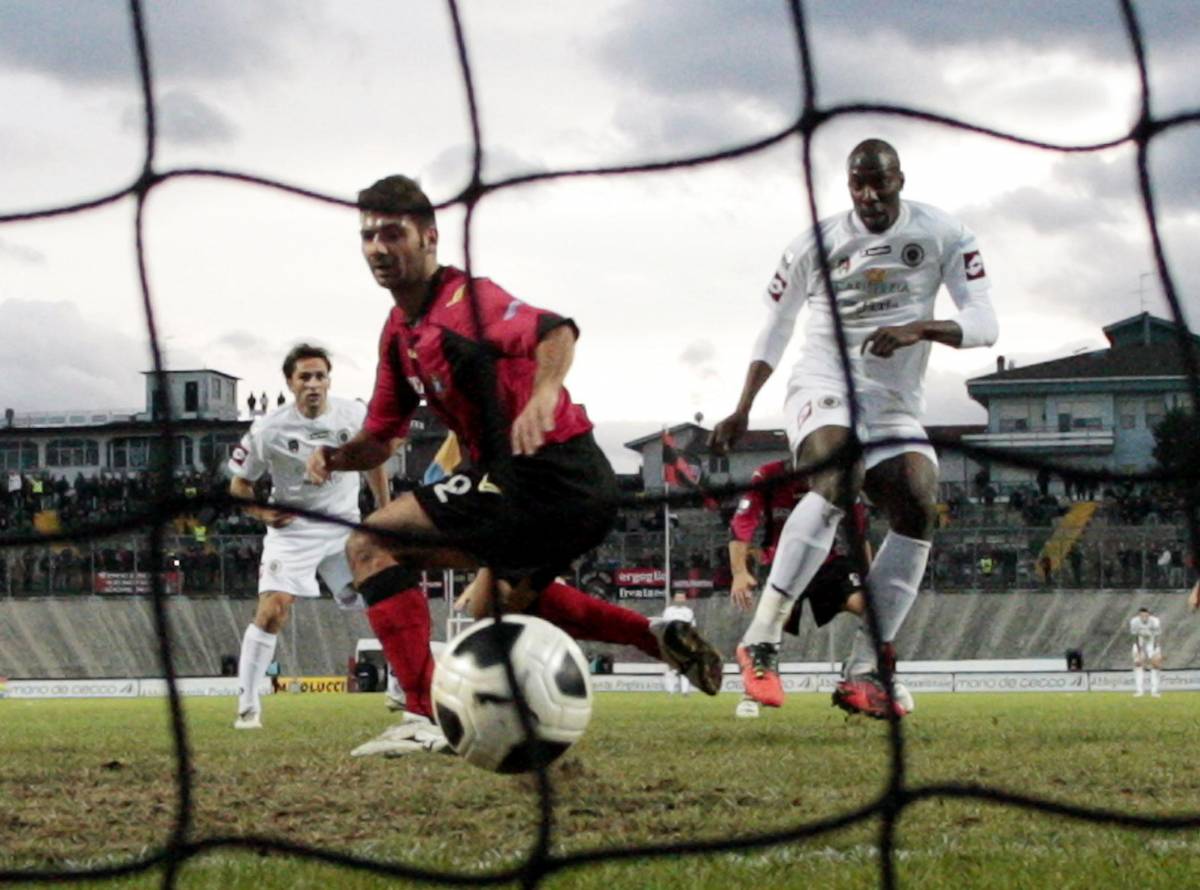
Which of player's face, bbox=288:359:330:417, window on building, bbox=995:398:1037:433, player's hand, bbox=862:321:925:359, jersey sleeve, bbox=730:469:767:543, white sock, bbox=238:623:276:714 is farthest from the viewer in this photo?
window on building, bbox=995:398:1037:433

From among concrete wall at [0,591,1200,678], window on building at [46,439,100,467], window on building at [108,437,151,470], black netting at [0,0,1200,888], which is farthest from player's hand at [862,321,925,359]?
window on building at [108,437,151,470]

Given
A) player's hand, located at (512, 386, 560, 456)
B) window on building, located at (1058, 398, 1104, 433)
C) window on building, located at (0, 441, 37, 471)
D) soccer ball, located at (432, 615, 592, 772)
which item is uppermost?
window on building, located at (0, 441, 37, 471)

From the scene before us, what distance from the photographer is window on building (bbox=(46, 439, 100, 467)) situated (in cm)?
2658

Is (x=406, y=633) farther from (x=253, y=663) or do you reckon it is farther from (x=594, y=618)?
(x=253, y=663)

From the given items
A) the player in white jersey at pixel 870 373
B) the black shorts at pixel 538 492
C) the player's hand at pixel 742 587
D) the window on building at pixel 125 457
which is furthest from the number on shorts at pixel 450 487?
the window on building at pixel 125 457

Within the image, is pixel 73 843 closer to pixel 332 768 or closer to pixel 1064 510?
pixel 332 768

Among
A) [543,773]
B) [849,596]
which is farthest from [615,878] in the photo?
[849,596]

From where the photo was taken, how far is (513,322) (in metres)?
3.64

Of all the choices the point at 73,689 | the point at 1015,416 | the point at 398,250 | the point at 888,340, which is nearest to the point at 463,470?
the point at 398,250

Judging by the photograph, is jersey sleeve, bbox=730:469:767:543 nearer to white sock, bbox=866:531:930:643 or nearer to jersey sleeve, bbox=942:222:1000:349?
white sock, bbox=866:531:930:643

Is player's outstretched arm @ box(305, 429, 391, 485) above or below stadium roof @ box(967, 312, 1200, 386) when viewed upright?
below

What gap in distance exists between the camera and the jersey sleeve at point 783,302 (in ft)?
16.8

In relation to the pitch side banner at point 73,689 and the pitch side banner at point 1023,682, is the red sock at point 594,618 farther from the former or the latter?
the pitch side banner at point 73,689

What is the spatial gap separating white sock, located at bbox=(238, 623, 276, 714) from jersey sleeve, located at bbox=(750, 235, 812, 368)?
365 cm
